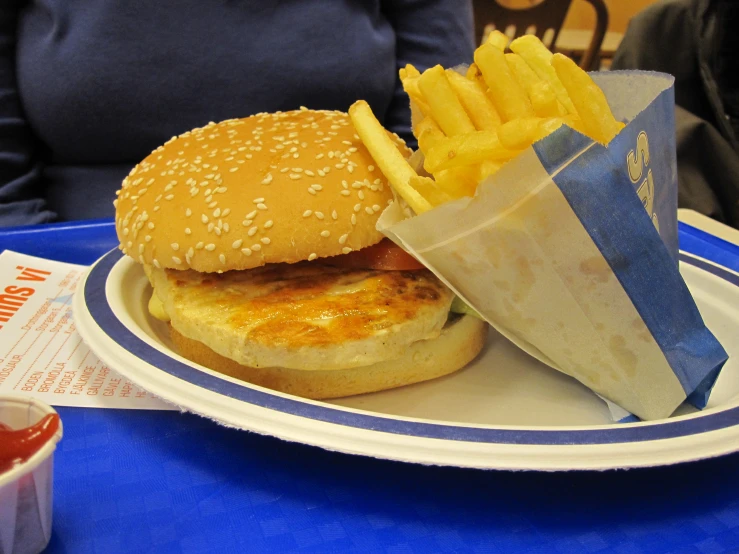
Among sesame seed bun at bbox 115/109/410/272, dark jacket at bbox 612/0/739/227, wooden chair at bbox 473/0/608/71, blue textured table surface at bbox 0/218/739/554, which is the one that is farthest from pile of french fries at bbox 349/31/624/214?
wooden chair at bbox 473/0/608/71

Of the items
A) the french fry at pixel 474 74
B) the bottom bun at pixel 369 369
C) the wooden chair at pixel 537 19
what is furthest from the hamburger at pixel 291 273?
the wooden chair at pixel 537 19

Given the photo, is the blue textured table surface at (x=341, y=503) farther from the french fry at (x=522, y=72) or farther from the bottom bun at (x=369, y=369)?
the french fry at (x=522, y=72)

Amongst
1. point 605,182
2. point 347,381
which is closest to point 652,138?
point 605,182

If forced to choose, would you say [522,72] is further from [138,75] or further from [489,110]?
[138,75]

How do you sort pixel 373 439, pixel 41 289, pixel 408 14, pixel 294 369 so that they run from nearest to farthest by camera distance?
1. pixel 373 439
2. pixel 294 369
3. pixel 41 289
4. pixel 408 14

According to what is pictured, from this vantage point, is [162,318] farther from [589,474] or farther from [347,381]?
[589,474]
